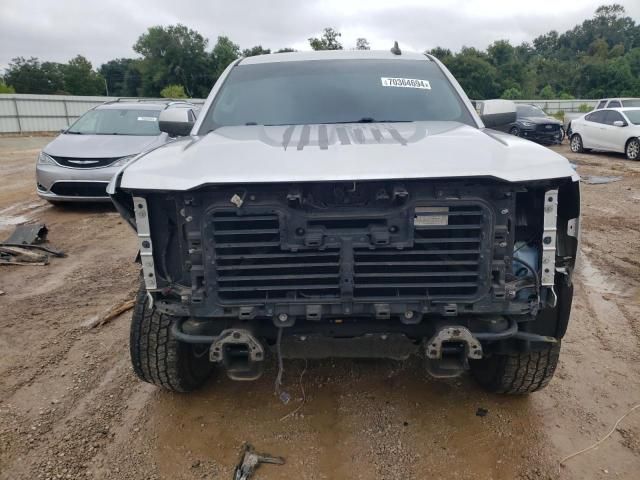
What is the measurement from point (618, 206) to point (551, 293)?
742cm

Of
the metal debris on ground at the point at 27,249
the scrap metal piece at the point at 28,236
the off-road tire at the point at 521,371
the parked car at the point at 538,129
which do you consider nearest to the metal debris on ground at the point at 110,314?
the metal debris on ground at the point at 27,249

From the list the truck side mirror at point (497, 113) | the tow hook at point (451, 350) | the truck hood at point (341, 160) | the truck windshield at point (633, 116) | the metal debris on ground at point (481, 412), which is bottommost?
the metal debris on ground at point (481, 412)

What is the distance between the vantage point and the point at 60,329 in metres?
4.20

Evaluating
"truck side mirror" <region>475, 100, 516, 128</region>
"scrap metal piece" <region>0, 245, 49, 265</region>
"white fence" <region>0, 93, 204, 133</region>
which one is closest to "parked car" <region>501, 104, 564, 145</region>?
"truck side mirror" <region>475, 100, 516, 128</region>

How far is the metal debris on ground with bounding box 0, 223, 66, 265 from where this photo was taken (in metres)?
5.94

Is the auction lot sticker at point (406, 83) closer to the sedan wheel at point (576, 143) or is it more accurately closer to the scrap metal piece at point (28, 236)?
the scrap metal piece at point (28, 236)

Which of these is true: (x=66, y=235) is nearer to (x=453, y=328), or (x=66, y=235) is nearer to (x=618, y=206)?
(x=453, y=328)

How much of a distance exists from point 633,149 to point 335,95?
1357 cm

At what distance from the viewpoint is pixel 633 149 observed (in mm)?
14344

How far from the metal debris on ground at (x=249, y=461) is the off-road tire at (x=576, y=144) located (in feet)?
54.6

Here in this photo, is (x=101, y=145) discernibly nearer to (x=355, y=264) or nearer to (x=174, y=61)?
(x=355, y=264)

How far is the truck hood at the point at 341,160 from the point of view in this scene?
7.26 ft

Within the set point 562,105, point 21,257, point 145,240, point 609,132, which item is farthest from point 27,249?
point 562,105

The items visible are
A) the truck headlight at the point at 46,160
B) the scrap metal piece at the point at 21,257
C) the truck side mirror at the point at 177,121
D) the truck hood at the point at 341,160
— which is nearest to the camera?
the truck hood at the point at 341,160
